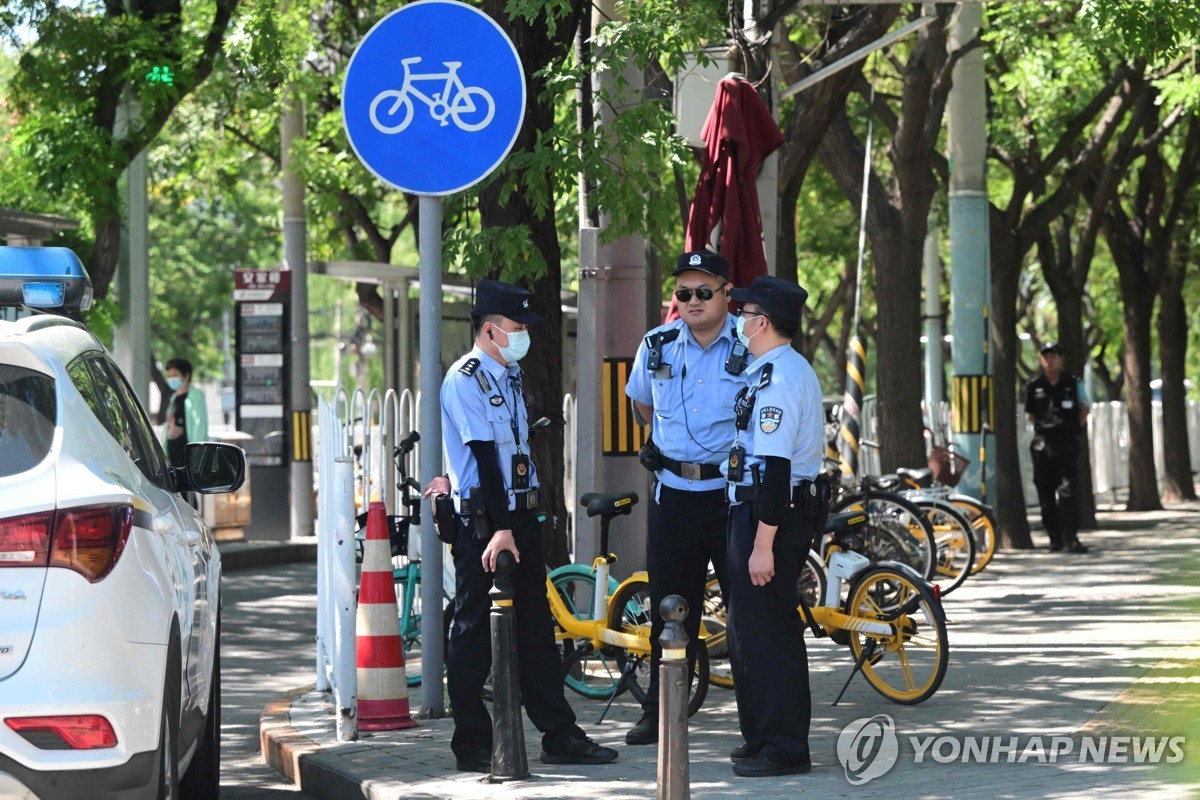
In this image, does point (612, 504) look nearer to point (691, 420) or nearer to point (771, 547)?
point (691, 420)

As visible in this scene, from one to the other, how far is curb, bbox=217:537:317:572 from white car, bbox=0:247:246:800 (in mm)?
12492

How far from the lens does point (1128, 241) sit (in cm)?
2505

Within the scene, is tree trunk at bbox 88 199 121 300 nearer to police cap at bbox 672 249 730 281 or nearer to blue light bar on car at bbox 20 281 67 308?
police cap at bbox 672 249 730 281

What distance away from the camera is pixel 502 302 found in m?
7.12

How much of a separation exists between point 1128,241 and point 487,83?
19226mm

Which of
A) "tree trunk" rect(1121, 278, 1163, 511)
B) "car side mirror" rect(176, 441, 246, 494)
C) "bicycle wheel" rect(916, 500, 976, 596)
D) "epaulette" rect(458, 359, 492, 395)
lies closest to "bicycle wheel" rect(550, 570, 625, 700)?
"epaulette" rect(458, 359, 492, 395)

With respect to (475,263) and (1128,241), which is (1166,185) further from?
(475,263)

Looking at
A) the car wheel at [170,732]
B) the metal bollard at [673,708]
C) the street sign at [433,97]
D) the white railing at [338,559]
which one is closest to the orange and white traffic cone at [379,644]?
the white railing at [338,559]

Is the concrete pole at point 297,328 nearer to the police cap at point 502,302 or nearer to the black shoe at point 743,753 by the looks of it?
the police cap at point 502,302

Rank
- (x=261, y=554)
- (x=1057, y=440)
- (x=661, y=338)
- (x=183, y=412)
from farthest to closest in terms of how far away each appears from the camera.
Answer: (x=261, y=554)
(x=1057, y=440)
(x=183, y=412)
(x=661, y=338)

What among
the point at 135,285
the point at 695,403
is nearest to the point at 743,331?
the point at 695,403

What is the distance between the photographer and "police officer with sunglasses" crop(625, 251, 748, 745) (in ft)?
24.2

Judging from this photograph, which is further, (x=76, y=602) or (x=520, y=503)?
(x=520, y=503)

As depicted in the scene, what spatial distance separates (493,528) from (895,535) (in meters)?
6.90
